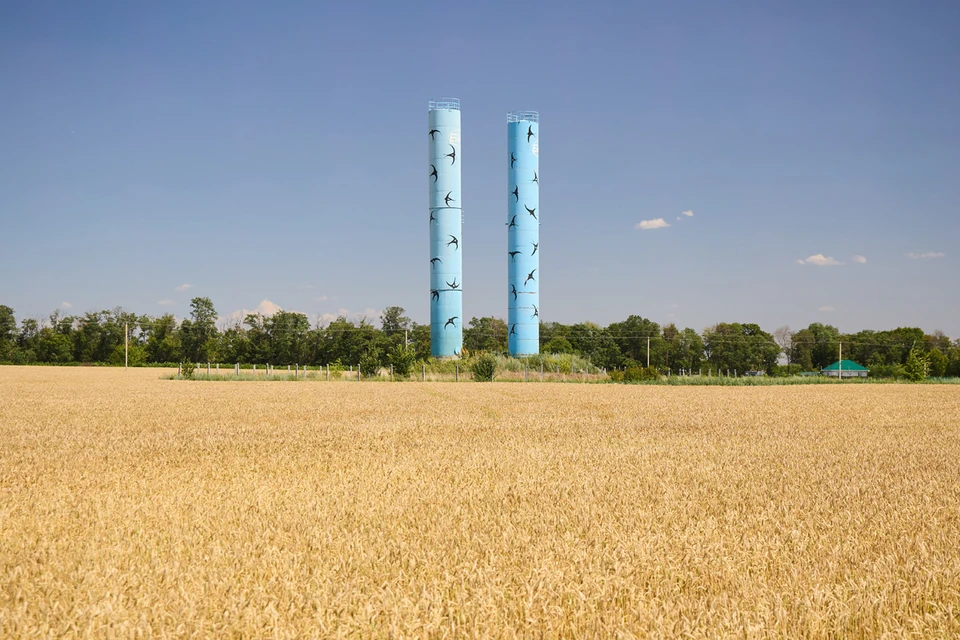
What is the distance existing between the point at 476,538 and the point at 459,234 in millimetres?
63964

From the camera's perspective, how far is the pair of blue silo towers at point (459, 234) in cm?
6925

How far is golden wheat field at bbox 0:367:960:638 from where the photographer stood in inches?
185

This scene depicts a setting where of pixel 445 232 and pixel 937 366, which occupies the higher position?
pixel 445 232

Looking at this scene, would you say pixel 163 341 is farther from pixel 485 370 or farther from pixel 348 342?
pixel 485 370

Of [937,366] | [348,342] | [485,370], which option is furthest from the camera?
[348,342]

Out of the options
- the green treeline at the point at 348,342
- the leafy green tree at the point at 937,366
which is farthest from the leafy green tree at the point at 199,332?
the leafy green tree at the point at 937,366

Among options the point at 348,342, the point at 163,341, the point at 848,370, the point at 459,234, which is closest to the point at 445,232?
the point at 459,234

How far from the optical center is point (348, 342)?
110125mm

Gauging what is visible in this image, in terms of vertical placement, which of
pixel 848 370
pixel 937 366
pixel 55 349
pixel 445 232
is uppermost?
pixel 445 232

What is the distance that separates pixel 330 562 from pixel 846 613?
361cm

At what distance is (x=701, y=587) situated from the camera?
5332mm

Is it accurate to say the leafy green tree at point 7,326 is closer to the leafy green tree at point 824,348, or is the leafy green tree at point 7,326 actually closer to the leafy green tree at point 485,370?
the leafy green tree at point 485,370

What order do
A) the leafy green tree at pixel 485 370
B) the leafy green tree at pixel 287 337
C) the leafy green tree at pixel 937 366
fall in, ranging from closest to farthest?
the leafy green tree at pixel 485 370, the leafy green tree at pixel 937 366, the leafy green tree at pixel 287 337

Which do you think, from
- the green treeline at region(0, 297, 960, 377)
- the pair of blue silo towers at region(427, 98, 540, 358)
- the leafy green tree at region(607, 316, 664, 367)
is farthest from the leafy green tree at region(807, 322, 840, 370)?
the pair of blue silo towers at region(427, 98, 540, 358)
